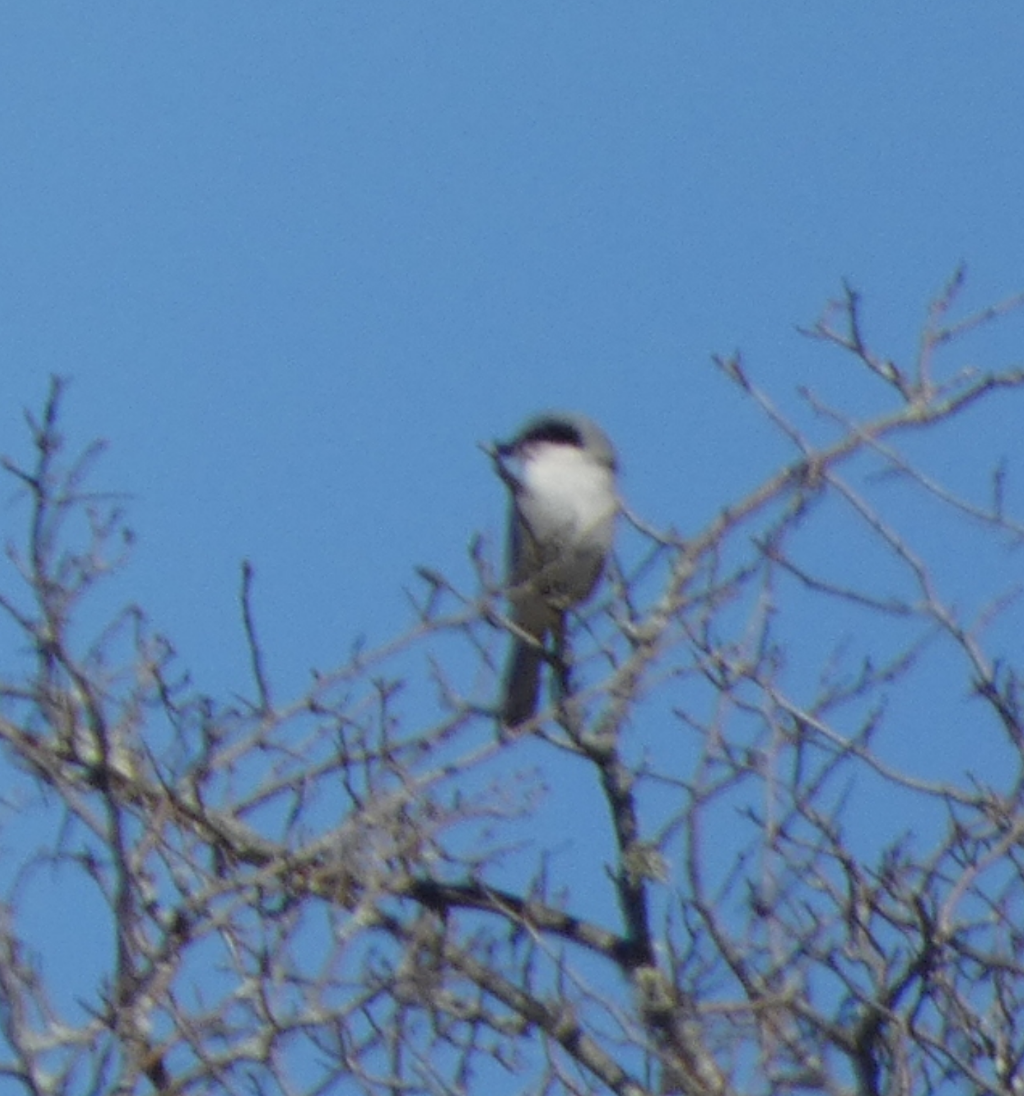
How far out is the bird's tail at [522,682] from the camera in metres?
6.09

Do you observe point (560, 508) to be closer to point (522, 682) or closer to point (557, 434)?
point (557, 434)

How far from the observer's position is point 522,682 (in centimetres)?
659

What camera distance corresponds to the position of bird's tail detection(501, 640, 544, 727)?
6086mm

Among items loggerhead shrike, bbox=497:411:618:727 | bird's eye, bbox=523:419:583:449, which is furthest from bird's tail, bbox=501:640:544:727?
bird's eye, bbox=523:419:583:449

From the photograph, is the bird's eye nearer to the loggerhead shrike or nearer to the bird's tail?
the loggerhead shrike

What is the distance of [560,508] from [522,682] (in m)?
0.82

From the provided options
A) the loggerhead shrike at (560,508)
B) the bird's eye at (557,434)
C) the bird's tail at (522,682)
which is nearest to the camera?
→ the bird's tail at (522,682)

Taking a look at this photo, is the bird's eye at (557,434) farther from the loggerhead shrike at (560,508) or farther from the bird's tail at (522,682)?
the bird's tail at (522,682)

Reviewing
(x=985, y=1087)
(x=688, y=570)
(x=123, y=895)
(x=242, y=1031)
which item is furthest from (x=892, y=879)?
(x=123, y=895)

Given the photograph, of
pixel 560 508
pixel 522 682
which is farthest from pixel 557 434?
pixel 522 682

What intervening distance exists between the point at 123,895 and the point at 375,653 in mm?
1296

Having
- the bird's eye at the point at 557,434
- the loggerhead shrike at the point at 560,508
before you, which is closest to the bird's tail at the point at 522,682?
the loggerhead shrike at the point at 560,508

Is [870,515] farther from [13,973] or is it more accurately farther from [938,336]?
[13,973]

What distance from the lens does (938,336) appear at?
4.99 metres
